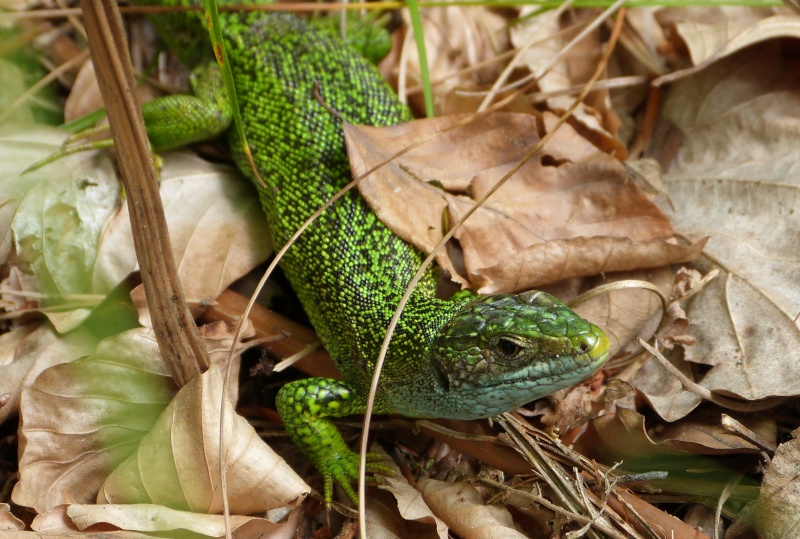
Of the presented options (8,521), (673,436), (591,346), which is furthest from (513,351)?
(8,521)

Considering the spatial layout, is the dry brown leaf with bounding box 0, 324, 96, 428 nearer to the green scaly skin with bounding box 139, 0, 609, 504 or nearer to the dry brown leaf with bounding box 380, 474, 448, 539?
the green scaly skin with bounding box 139, 0, 609, 504

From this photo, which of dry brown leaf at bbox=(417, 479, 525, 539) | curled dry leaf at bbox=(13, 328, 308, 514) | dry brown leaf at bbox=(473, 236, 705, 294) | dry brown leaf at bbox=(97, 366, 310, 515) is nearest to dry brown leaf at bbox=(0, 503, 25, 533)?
curled dry leaf at bbox=(13, 328, 308, 514)

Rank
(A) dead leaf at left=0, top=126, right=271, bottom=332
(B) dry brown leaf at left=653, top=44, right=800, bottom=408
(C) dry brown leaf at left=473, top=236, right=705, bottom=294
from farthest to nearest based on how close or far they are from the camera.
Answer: (A) dead leaf at left=0, top=126, right=271, bottom=332, (C) dry brown leaf at left=473, top=236, right=705, bottom=294, (B) dry brown leaf at left=653, top=44, right=800, bottom=408

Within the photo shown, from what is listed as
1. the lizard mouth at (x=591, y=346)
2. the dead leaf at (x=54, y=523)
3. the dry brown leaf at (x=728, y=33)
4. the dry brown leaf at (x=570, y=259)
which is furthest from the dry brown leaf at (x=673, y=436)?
the dead leaf at (x=54, y=523)

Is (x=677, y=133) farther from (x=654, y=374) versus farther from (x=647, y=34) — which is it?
(x=654, y=374)

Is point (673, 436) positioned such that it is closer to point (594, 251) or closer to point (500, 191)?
point (594, 251)

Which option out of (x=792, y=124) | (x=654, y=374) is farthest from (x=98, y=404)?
(x=792, y=124)

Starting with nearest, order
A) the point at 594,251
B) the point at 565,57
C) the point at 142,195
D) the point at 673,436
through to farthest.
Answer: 1. the point at 142,195
2. the point at 673,436
3. the point at 594,251
4. the point at 565,57

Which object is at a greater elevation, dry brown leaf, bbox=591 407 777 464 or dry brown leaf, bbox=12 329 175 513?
dry brown leaf, bbox=12 329 175 513
